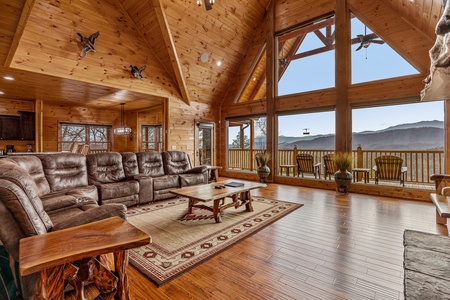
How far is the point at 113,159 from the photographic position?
441cm

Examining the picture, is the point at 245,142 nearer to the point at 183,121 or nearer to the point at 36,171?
the point at 183,121

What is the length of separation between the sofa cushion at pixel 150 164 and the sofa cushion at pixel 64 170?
1.12 m

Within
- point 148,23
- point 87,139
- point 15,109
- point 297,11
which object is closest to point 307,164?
point 297,11

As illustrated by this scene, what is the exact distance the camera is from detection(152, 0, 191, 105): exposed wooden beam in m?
4.88

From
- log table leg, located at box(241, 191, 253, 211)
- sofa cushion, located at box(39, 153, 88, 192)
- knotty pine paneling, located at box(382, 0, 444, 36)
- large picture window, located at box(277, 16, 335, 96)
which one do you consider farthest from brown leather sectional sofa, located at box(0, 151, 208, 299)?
knotty pine paneling, located at box(382, 0, 444, 36)

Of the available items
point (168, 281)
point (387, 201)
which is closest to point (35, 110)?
point (168, 281)

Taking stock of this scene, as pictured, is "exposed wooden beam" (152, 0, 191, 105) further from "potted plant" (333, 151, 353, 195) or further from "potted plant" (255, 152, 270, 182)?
"potted plant" (333, 151, 353, 195)

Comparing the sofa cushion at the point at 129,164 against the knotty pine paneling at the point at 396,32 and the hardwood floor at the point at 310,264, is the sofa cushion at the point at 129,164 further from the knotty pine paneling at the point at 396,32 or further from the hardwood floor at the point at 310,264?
the knotty pine paneling at the point at 396,32

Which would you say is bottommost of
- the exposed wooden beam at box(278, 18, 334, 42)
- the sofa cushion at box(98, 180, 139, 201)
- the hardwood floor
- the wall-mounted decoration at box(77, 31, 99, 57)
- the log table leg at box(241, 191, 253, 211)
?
the hardwood floor

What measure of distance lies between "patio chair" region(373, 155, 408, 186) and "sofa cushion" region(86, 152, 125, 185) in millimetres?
5922

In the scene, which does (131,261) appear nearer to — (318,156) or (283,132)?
(318,156)

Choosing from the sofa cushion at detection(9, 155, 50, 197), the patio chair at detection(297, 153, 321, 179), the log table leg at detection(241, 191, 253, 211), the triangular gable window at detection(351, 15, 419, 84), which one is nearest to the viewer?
the sofa cushion at detection(9, 155, 50, 197)

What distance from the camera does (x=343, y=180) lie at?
5.14 m

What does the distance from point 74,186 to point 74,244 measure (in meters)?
3.03
